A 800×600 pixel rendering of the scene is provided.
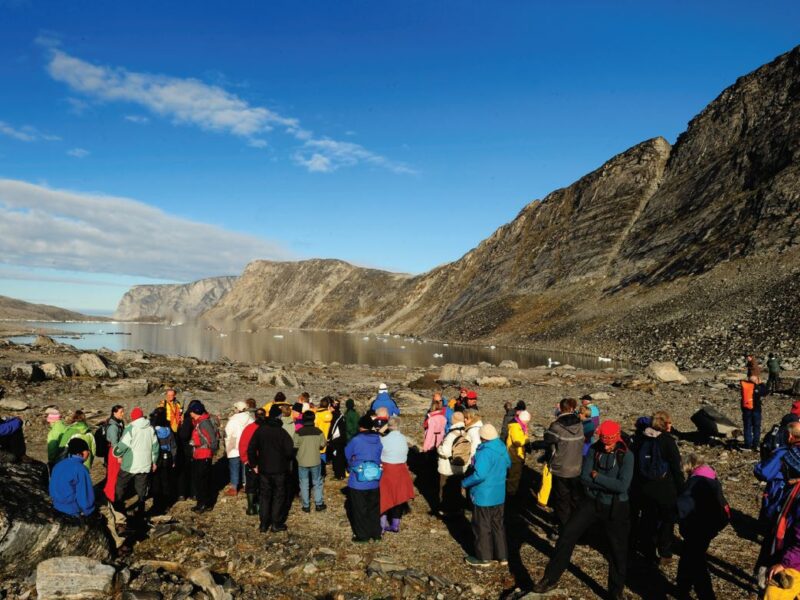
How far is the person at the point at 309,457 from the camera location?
10656 millimetres

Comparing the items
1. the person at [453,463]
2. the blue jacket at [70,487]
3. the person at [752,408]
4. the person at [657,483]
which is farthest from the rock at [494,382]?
the blue jacket at [70,487]

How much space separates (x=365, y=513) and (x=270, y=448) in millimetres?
2171

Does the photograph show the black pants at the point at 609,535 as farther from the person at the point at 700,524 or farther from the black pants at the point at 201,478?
the black pants at the point at 201,478

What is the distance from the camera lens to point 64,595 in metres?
6.75

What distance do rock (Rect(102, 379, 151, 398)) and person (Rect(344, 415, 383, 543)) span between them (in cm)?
2105

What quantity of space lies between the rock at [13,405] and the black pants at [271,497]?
17.0 m

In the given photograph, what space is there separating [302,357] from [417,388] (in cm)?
3725

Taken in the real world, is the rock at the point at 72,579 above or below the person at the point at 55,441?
below

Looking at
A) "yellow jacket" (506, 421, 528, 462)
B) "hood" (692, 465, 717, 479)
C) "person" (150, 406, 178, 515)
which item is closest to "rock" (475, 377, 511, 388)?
"yellow jacket" (506, 421, 528, 462)

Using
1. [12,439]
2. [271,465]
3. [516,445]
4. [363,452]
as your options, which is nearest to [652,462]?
[516,445]

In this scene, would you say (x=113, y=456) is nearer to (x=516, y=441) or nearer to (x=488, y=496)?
(x=488, y=496)

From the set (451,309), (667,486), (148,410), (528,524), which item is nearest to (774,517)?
(667,486)

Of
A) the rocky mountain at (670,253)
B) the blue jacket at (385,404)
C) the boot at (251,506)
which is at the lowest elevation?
the boot at (251,506)

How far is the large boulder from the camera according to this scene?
7.16m
